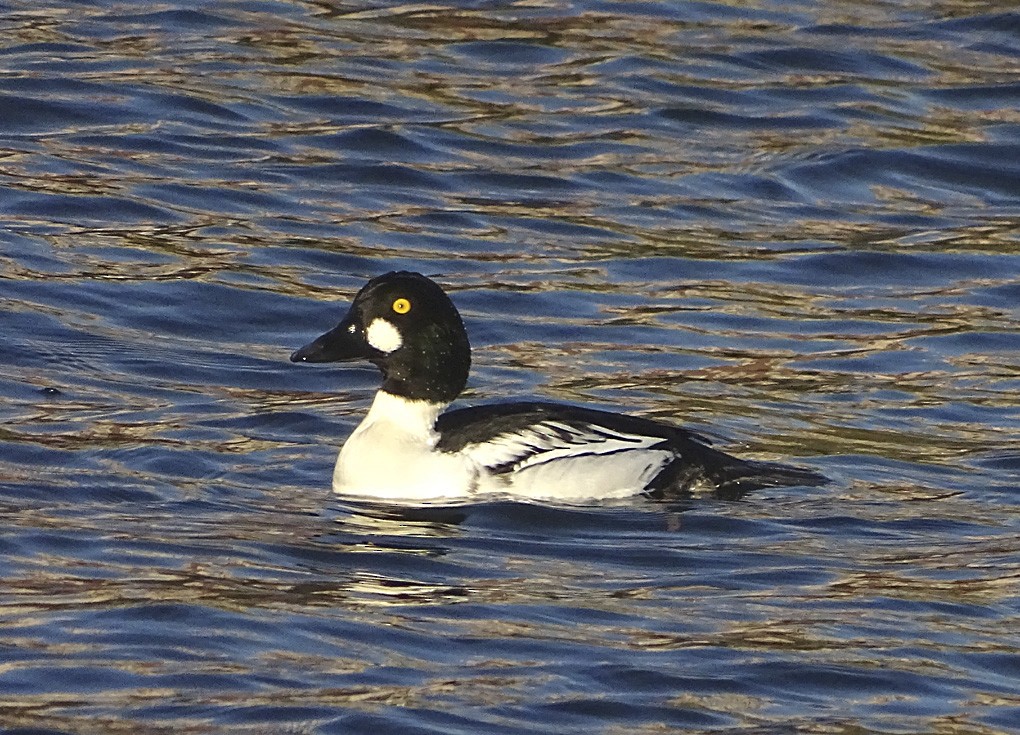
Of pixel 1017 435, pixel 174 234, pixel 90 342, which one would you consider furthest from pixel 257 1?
pixel 1017 435

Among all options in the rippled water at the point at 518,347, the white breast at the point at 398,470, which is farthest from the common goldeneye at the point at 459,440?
the rippled water at the point at 518,347

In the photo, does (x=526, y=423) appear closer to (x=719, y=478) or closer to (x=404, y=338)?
(x=404, y=338)

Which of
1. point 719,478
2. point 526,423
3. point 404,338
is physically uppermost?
point 404,338

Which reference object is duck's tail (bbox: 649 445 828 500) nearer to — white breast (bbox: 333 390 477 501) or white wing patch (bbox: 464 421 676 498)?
white wing patch (bbox: 464 421 676 498)

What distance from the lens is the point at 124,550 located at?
833cm

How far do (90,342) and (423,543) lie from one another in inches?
137

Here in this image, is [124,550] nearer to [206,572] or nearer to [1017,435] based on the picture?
[206,572]

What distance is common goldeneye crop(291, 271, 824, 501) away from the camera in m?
9.72

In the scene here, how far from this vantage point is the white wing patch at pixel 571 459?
31.9ft

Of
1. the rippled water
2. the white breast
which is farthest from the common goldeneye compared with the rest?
the rippled water

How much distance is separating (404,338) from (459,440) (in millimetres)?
537

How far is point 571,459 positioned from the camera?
32.1ft

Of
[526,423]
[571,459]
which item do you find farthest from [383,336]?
[571,459]

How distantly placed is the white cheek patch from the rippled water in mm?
636
